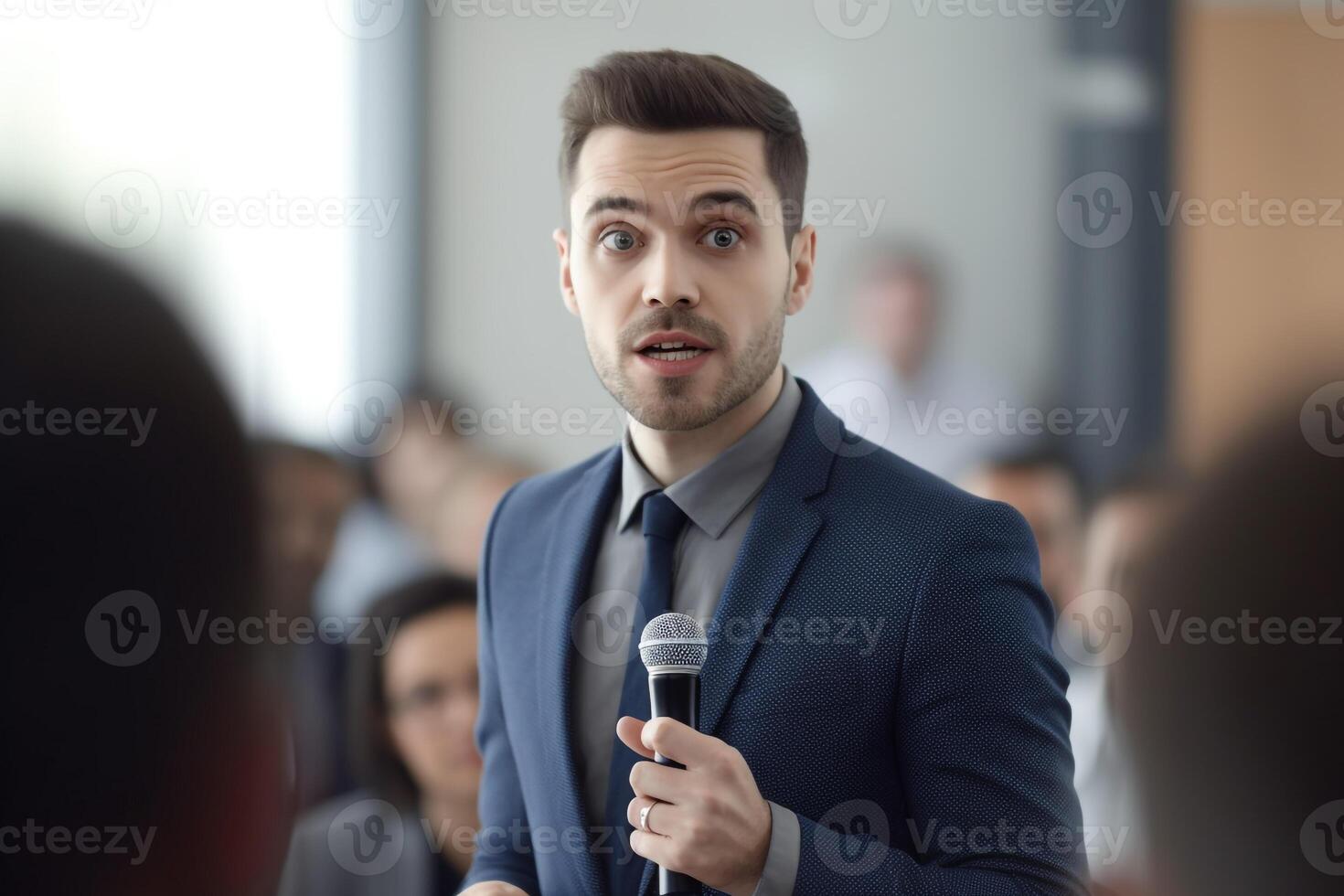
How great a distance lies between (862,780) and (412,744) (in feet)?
4.22

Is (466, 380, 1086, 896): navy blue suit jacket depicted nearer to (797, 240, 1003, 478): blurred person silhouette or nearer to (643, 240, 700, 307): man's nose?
(643, 240, 700, 307): man's nose

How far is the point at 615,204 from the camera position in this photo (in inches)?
53.0

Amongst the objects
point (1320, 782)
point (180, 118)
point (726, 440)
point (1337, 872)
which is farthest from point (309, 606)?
point (1337, 872)

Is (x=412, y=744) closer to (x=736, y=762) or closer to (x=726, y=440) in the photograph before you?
(x=726, y=440)

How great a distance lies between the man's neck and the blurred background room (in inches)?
39.9

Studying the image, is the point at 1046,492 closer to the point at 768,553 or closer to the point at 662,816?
the point at 768,553
